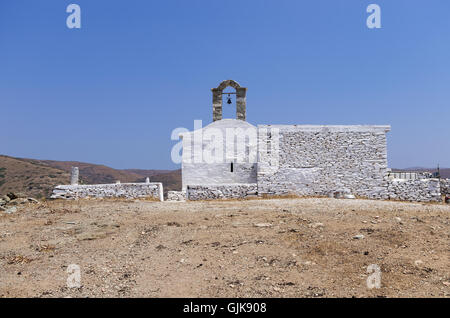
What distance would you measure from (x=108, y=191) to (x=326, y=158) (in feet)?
37.3

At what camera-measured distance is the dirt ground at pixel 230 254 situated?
20.2ft

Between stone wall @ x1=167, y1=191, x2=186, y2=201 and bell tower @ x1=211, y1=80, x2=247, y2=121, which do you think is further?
bell tower @ x1=211, y1=80, x2=247, y2=121

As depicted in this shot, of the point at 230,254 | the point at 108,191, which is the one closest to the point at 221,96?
the point at 108,191

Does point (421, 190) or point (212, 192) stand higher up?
point (212, 192)

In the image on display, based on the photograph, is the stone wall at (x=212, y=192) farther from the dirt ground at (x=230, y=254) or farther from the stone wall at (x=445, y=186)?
the stone wall at (x=445, y=186)

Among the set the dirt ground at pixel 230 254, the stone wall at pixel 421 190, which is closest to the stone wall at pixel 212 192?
the dirt ground at pixel 230 254

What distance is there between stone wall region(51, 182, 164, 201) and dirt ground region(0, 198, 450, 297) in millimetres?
4739

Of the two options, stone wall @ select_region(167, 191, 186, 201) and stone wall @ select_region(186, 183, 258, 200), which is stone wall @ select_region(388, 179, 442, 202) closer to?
stone wall @ select_region(186, 183, 258, 200)

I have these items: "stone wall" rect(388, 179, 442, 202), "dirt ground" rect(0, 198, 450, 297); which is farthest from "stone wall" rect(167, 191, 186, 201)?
"stone wall" rect(388, 179, 442, 202)

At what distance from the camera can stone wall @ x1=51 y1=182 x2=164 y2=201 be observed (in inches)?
651

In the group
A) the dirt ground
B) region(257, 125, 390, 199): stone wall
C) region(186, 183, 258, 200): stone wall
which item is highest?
region(257, 125, 390, 199): stone wall

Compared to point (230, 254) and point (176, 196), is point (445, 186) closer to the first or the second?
point (176, 196)

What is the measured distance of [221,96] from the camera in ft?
70.5

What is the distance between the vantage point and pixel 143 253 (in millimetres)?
7980
